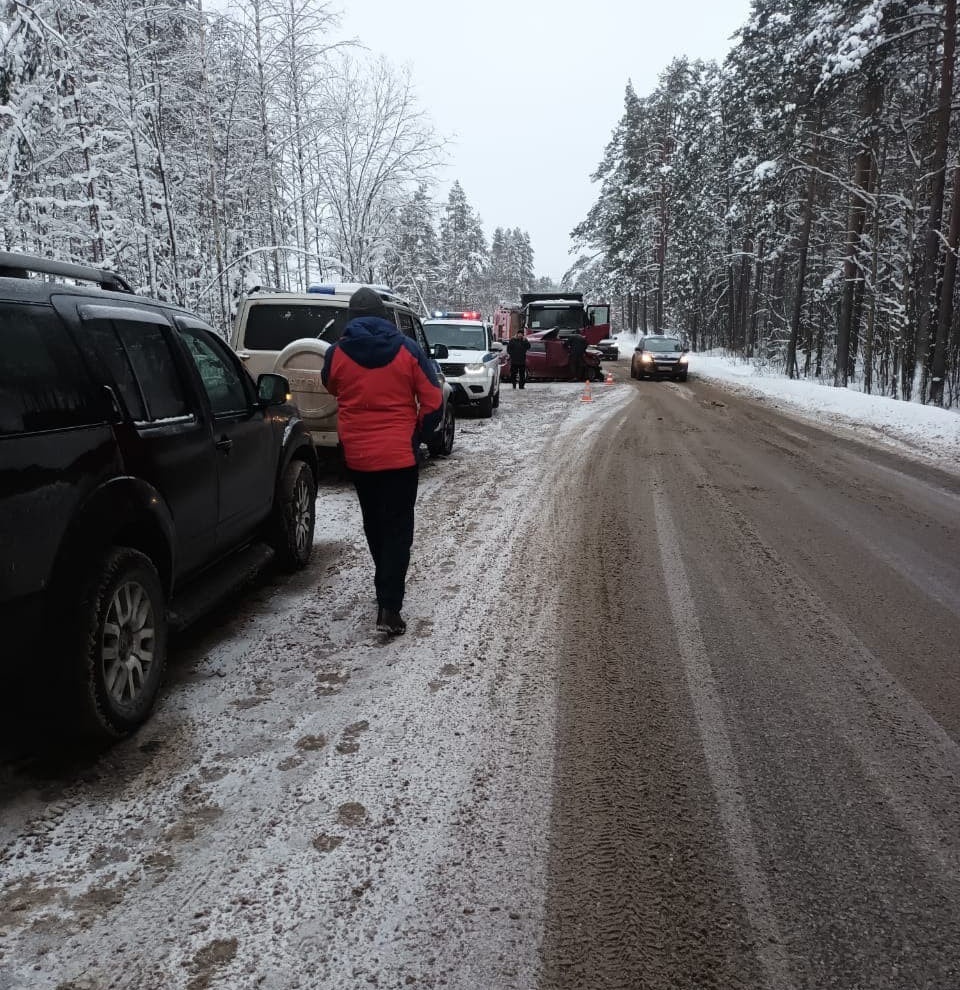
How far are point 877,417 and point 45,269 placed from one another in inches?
583

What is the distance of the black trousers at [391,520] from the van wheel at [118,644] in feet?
4.35

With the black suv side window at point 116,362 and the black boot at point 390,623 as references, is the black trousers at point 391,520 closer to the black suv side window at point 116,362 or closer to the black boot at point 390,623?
the black boot at point 390,623

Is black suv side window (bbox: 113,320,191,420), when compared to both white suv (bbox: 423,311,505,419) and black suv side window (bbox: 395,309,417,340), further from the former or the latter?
white suv (bbox: 423,311,505,419)

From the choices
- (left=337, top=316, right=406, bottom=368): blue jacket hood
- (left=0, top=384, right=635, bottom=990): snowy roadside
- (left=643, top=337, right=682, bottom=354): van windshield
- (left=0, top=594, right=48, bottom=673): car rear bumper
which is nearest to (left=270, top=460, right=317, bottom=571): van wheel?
(left=0, top=384, right=635, bottom=990): snowy roadside

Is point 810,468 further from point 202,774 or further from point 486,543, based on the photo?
point 202,774

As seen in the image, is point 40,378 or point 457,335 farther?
point 457,335

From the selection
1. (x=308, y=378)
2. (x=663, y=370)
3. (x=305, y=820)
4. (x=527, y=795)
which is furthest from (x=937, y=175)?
(x=305, y=820)

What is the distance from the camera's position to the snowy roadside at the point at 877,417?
10656 millimetres

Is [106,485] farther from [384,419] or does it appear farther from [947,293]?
[947,293]

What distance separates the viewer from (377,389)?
400cm

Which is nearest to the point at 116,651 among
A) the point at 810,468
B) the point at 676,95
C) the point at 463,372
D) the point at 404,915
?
the point at 404,915

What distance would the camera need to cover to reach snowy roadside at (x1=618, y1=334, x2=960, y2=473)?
35.0 ft

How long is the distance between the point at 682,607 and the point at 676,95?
175 feet

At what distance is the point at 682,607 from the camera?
443 cm
